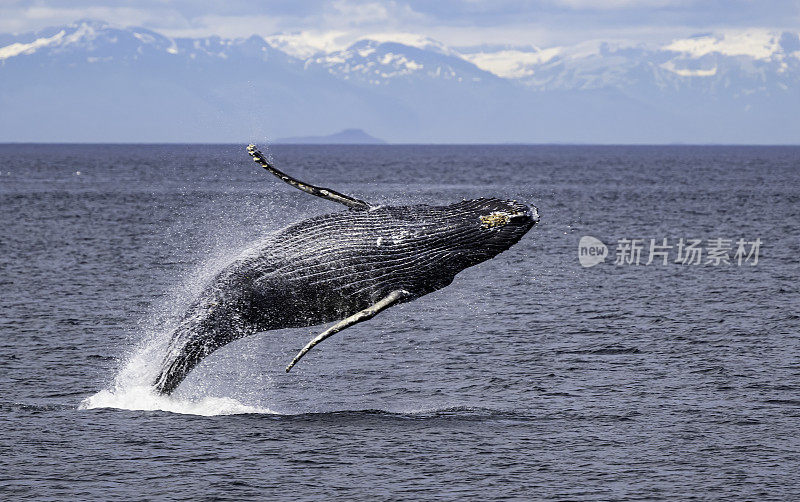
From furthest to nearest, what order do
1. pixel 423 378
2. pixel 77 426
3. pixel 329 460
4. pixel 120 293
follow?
pixel 120 293 < pixel 423 378 < pixel 77 426 < pixel 329 460

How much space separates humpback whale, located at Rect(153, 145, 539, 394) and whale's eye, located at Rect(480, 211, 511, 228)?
16mm

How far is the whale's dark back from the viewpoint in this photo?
59.6 feet

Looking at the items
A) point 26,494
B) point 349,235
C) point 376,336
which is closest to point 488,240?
point 349,235

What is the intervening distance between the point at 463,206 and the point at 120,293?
78.5ft

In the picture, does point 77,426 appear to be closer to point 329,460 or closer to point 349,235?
point 329,460

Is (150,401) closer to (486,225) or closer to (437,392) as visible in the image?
(437,392)

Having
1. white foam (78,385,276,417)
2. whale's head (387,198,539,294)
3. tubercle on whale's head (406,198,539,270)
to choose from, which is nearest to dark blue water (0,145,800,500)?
white foam (78,385,276,417)

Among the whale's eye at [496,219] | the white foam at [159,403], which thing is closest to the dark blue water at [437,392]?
the white foam at [159,403]

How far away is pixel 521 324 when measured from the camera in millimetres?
33438

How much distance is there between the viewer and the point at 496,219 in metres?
17.8

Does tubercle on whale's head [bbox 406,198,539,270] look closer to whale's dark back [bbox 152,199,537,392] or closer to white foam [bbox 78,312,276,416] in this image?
whale's dark back [bbox 152,199,537,392]

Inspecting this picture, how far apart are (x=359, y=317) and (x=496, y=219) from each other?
9.13 feet

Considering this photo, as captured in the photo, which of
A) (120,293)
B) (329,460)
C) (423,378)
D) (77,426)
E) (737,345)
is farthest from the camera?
(120,293)

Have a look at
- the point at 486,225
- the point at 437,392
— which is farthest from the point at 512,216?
the point at 437,392
